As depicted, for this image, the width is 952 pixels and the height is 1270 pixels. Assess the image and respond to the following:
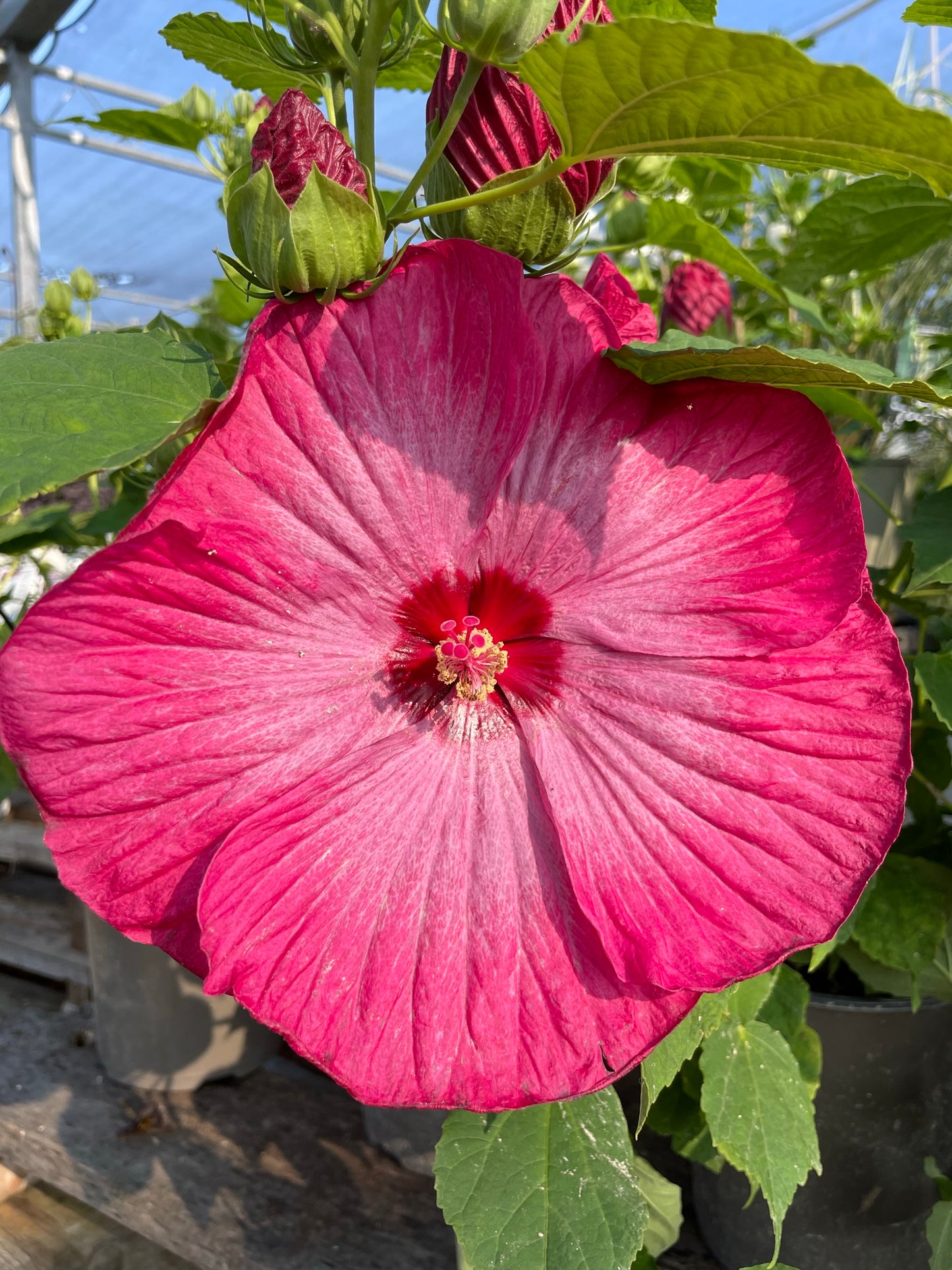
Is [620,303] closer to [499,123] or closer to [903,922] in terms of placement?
[499,123]

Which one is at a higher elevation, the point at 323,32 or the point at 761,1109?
the point at 323,32

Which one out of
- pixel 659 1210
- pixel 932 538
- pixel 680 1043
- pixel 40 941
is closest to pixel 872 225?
pixel 932 538

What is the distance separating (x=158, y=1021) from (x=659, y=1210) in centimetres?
43

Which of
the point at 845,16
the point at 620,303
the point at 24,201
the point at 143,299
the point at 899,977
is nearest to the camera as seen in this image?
the point at 620,303

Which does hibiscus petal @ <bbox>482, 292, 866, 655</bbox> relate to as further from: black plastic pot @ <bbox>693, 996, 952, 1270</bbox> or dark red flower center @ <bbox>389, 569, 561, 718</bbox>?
black plastic pot @ <bbox>693, 996, 952, 1270</bbox>

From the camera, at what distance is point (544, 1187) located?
1.36 feet

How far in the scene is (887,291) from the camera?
1.03m

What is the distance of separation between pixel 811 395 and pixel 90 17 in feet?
12.1

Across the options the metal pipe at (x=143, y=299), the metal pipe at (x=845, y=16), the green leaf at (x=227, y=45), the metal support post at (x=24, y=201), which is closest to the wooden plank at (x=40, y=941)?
the green leaf at (x=227, y=45)

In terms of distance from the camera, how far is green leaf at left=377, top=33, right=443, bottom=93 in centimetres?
42

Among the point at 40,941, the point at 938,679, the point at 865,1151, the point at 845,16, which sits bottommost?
the point at 40,941

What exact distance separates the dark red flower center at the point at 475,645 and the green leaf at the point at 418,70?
0.23 m

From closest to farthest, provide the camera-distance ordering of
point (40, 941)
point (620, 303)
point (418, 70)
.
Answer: point (620, 303) < point (418, 70) < point (40, 941)

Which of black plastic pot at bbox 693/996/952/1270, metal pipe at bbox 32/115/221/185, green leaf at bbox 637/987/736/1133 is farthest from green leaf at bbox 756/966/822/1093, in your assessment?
metal pipe at bbox 32/115/221/185
